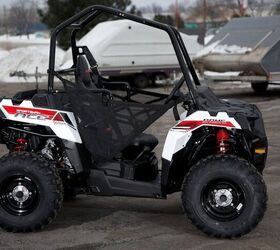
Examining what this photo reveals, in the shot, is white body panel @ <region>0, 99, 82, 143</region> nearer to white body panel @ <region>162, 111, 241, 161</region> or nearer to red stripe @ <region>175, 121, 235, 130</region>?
white body panel @ <region>162, 111, 241, 161</region>

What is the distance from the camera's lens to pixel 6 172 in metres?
6.01

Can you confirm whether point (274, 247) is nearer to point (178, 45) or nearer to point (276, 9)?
point (178, 45)

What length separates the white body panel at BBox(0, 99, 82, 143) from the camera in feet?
19.9

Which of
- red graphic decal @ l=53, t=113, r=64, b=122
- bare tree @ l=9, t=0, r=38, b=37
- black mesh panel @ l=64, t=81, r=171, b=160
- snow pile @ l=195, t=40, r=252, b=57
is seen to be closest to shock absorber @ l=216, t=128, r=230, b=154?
black mesh panel @ l=64, t=81, r=171, b=160

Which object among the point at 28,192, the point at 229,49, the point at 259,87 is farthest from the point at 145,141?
the point at 259,87

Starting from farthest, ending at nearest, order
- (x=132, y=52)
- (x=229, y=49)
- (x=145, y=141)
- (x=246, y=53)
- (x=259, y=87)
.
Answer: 1. (x=132, y=52)
2. (x=259, y=87)
3. (x=229, y=49)
4. (x=246, y=53)
5. (x=145, y=141)

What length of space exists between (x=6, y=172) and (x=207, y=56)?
12762mm

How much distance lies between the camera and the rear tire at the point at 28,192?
234 inches

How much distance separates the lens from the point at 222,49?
58.7 feet

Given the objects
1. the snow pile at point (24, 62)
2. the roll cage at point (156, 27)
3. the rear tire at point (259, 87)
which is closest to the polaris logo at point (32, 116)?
the roll cage at point (156, 27)

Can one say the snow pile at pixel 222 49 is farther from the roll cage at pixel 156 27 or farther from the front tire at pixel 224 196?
the front tire at pixel 224 196

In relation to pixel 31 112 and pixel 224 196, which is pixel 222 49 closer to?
pixel 31 112

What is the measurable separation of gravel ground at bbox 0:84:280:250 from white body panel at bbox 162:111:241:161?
2.45ft

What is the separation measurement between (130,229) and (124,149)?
769 millimetres
